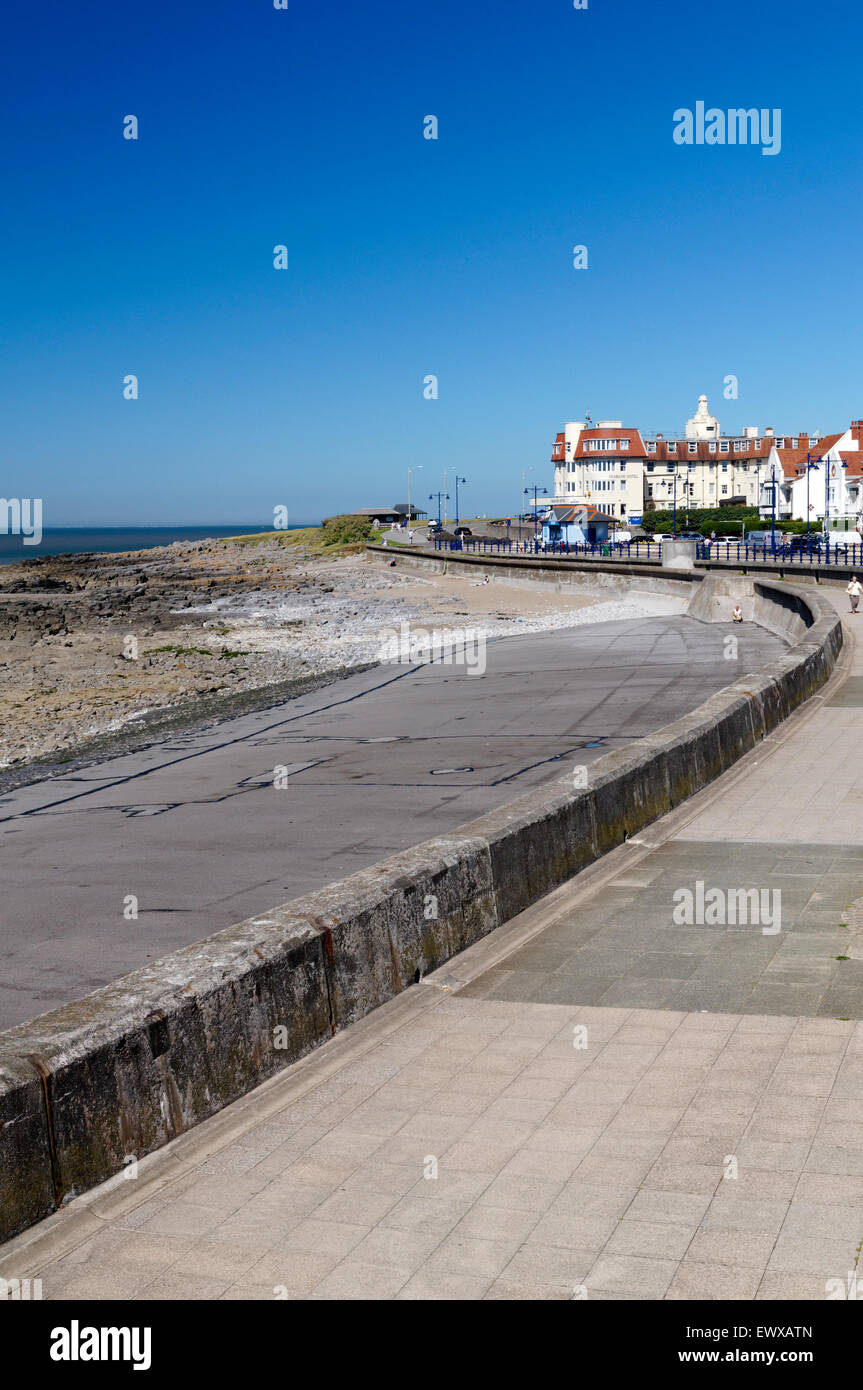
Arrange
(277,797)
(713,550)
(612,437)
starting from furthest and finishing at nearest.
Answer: (612,437)
(713,550)
(277,797)

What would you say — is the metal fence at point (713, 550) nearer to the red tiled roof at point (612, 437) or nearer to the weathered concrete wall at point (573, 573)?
the weathered concrete wall at point (573, 573)

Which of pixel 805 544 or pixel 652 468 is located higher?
pixel 652 468

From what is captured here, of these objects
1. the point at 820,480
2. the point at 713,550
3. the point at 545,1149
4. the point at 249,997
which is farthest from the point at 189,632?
the point at 820,480

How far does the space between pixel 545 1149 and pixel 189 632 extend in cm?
4543

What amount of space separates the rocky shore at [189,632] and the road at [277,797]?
378 cm

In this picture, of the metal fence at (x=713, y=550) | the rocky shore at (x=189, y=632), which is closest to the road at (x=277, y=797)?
the rocky shore at (x=189, y=632)

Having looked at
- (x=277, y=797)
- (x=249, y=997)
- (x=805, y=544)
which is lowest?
(x=277, y=797)

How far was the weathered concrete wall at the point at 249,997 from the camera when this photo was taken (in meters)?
→ 4.34

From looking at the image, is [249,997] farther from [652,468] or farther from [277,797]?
[652,468]

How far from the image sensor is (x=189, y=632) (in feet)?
160

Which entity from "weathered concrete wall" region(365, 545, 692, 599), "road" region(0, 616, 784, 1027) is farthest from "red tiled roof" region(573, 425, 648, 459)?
"road" region(0, 616, 784, 1027)

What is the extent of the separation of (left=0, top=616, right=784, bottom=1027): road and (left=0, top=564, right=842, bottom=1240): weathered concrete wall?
3056 mm

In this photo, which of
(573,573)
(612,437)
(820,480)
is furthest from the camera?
Result: (612,437)
